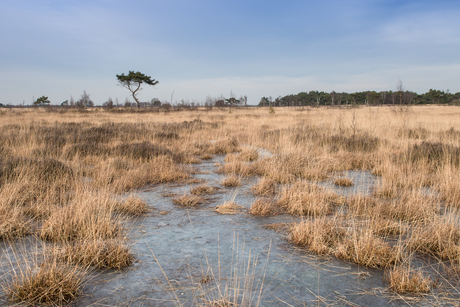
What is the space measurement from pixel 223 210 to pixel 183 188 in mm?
1606

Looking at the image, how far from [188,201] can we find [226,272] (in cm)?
219

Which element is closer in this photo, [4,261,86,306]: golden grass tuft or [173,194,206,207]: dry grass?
[4,261,86,306]: golden grass tuft

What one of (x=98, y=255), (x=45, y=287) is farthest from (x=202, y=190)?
(x=45, y=287)

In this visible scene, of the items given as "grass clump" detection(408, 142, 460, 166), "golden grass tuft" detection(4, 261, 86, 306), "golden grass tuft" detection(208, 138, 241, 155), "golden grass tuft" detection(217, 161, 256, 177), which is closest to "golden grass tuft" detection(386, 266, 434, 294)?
"golden grass tuft" detection(4, 261, 86, 306)

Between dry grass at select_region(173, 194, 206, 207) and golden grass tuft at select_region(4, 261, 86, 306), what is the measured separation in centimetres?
245

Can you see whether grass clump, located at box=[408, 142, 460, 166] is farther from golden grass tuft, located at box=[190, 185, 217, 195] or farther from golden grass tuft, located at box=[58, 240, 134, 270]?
golden grass tuft, located at box=[58, 240, 134, 270]

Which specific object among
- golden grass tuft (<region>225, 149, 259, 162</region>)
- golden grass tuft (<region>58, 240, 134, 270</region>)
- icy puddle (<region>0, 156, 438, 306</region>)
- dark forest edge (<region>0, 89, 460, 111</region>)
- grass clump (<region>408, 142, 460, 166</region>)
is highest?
dark forest edge (<region>0, 89, 460, 111</region>)

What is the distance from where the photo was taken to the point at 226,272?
2.72m

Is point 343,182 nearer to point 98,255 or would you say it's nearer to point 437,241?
point 437,241

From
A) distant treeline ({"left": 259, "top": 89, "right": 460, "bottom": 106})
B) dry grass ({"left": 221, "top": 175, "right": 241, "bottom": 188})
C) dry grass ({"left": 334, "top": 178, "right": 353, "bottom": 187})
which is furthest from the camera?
distant treeline ({"left": 259, "top": 89, "right": 460, "bottom": 106})

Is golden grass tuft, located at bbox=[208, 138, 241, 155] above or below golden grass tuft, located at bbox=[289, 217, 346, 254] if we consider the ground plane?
above

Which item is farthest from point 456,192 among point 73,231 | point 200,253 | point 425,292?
point 73,231

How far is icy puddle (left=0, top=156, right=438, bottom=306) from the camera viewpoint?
234 cm

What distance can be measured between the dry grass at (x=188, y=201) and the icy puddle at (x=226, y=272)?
55 centimetres
